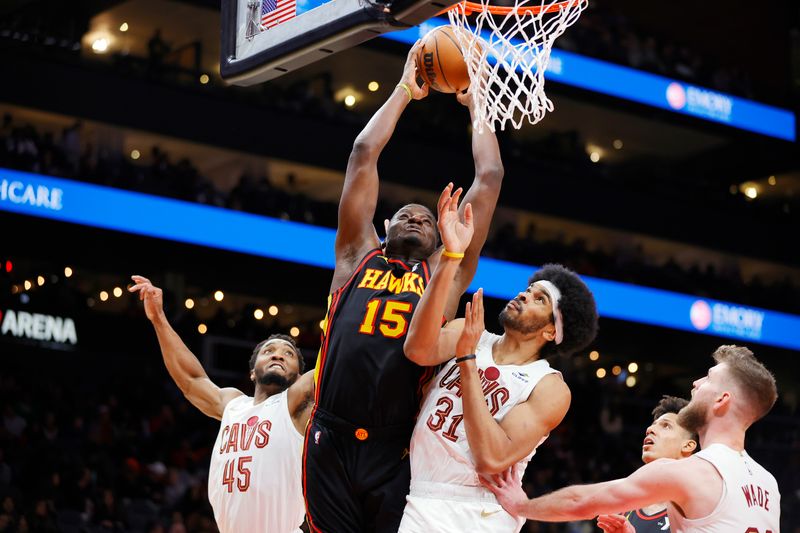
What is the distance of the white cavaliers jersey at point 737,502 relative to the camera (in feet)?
12.8

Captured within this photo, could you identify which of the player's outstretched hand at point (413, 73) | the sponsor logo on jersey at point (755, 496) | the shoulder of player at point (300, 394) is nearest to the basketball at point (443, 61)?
the player's outstretched hand at point (413, 73)

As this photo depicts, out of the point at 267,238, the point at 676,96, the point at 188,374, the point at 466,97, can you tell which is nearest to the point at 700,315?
the point at 676,96

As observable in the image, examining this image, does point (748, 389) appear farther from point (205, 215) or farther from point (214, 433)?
point (205, 215)

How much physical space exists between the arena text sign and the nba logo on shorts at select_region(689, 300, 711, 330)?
10.4 m

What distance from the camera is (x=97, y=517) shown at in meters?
11.7

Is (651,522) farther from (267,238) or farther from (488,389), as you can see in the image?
(267,238)

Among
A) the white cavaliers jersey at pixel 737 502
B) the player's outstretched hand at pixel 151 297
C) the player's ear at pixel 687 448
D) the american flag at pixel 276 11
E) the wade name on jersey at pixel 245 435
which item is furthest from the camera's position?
the player's outstretched hand at pixel 151 297

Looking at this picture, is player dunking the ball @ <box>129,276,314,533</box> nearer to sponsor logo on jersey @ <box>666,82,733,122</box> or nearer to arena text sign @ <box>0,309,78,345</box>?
arena text sign @ <box>0,309,78,345</box>

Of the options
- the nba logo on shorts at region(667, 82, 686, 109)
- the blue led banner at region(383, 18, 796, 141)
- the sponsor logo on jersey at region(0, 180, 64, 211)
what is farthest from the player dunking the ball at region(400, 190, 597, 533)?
the nba logo on shorts at region(667, 82, 686, 109)

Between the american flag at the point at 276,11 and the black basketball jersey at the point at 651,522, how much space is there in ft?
8.98

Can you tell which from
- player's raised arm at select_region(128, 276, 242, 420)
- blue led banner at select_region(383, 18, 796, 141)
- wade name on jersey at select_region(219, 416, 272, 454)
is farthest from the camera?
blue led banner at select_region(383, 18, 796, 141)

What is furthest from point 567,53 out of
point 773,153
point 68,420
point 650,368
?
point 68,420

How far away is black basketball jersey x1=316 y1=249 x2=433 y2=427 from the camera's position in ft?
14.6

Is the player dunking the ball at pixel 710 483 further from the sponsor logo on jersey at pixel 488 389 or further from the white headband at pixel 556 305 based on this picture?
the white headband at pixel 556 305
